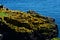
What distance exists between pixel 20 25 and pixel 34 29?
2.67 meters

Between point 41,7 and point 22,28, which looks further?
point 41,7

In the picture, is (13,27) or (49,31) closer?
(13,27)

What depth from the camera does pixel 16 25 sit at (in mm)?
53375

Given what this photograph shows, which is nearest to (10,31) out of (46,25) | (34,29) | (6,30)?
(6,30)

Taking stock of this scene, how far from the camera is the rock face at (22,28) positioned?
51659 millimetres

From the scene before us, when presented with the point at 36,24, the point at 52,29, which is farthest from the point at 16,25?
the point at 52,29

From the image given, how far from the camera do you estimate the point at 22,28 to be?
171 feet

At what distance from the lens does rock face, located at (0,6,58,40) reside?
51.7 metres

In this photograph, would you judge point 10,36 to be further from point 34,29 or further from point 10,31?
point 34,29

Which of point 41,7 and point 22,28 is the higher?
point 41,7

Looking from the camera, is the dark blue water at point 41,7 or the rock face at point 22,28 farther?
the dark blue water at point 41,7

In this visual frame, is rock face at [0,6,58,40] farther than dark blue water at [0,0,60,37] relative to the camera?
No

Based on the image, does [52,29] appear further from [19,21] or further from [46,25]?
[19,21]

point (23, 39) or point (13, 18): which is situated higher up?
point (13, 18)
